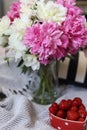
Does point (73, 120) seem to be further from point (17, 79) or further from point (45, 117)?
point (17, 79)

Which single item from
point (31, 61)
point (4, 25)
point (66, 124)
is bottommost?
point (66, 124)

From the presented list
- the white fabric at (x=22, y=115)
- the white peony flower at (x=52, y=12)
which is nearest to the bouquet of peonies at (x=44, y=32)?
the white peony flower at (x=52, y=12)

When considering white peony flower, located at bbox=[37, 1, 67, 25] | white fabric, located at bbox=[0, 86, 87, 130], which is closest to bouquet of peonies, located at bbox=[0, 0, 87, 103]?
white peony flower, located at bbox=[37, 1, 67, 25]

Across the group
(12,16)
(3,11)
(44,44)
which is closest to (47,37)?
(44,44)

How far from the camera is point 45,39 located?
0.67 m

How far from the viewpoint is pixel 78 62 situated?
942 millimetres

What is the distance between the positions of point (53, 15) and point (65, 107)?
269 mm

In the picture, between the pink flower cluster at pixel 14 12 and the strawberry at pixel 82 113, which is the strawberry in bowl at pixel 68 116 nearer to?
the strawberry at pixel 82 113

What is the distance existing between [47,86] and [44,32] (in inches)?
9.1

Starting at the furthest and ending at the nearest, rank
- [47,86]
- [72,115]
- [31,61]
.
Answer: [47,86]
[31,61]
[72,115]

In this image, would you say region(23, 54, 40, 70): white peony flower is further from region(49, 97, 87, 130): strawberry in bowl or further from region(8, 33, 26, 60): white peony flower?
region(49, 97, 87, 130): strawberry in bowl

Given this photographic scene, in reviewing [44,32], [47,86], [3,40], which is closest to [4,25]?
[3,40]

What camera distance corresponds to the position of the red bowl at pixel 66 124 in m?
0.62

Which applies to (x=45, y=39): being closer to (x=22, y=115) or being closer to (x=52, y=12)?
(x=52, y=12)
